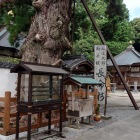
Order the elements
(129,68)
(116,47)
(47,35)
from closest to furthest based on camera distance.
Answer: (47,35), (129,68), (116,47)

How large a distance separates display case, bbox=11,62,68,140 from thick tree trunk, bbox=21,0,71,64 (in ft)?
→ 6.05

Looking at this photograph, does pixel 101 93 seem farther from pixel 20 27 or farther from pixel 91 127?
pixel 20 27

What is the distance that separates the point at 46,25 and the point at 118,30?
25321 millimetres

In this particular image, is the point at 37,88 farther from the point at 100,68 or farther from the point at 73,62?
the point at 73,62

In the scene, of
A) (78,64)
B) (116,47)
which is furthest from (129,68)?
(78,64)

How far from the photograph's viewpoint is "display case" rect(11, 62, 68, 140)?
5.73 m

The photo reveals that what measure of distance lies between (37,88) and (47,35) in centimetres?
277

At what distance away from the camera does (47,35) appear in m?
8.34

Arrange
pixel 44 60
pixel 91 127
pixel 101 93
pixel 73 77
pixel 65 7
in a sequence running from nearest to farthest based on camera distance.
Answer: pixel 73 77 → pixel 91 127 → pixel 44 60 → pixel 65 7 → pixel 101 93

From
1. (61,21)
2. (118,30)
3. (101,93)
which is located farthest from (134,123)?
(118,30)

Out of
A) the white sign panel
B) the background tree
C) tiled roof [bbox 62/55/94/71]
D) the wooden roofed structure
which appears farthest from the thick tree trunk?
the wooden roofed structure

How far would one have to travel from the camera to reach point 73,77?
24.2ft

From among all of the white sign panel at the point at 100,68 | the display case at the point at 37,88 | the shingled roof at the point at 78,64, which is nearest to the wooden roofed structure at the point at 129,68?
the shingled roof at the point at 78,64

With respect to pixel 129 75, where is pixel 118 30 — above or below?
above
